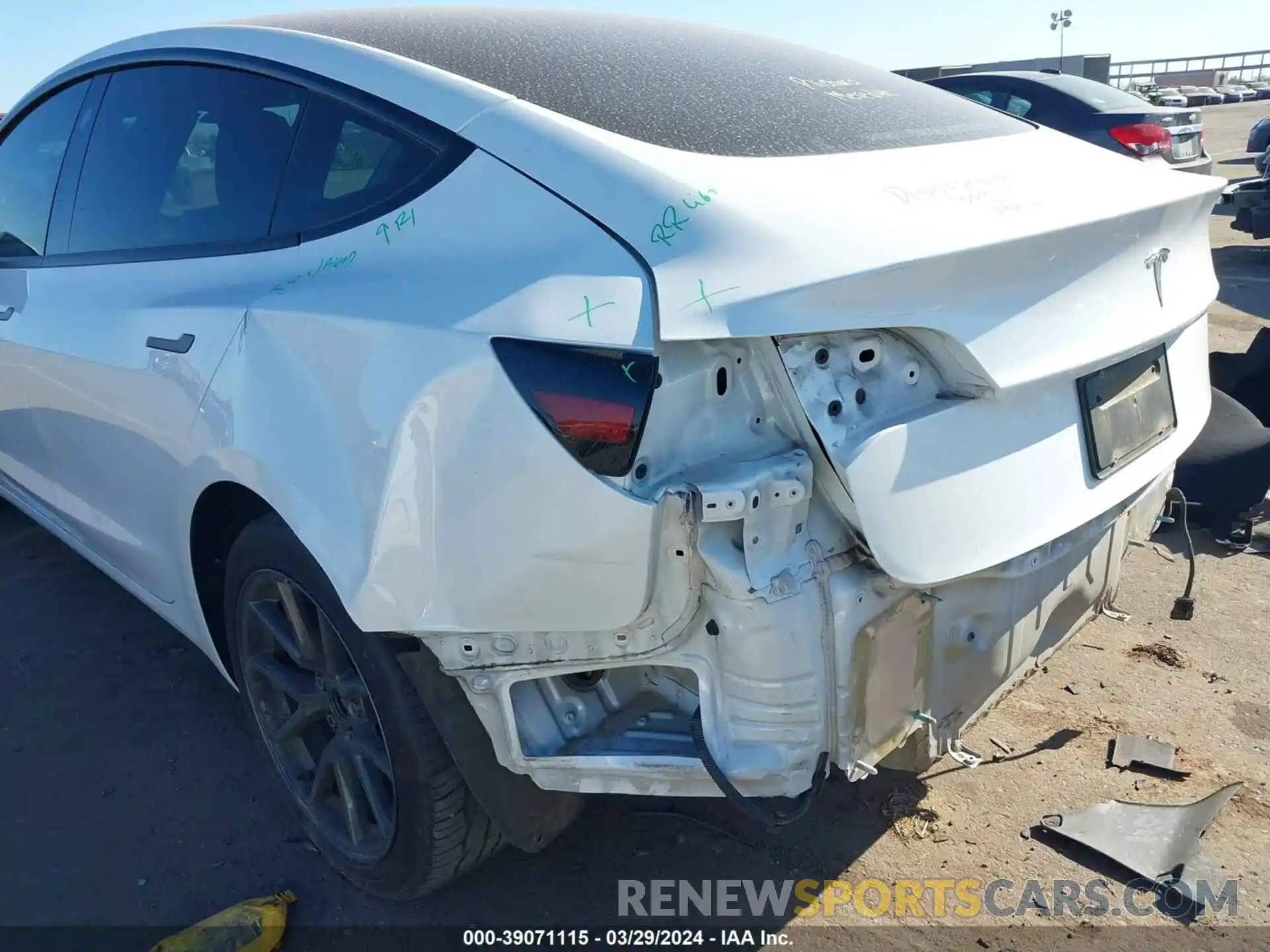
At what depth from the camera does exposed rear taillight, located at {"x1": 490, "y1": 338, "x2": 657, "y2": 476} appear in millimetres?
1668

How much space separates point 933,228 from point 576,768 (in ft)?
3.86

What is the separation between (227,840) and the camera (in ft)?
8.76

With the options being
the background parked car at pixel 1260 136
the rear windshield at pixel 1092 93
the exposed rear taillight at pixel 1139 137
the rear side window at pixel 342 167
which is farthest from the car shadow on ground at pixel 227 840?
the background parked car at pixel 1260 136

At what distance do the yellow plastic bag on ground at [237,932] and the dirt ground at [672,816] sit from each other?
0.07 meters

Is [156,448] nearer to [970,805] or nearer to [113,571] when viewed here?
[113,571]

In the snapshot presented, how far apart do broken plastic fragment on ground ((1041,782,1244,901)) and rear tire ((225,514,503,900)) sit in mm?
1439

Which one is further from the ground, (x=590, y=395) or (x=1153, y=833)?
(x=590, y=395)

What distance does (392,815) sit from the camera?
229 cm

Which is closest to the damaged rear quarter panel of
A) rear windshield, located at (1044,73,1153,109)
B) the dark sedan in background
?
the dark sedan in background

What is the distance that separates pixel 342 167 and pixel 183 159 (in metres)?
0.81

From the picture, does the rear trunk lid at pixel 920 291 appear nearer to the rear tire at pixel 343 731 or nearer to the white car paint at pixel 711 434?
the white car paint at pixel 711 434

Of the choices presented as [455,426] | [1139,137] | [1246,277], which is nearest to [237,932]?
[455,426]

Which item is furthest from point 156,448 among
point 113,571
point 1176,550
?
point 1176,550

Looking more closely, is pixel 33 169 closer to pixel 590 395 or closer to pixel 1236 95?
pixel 590 395
